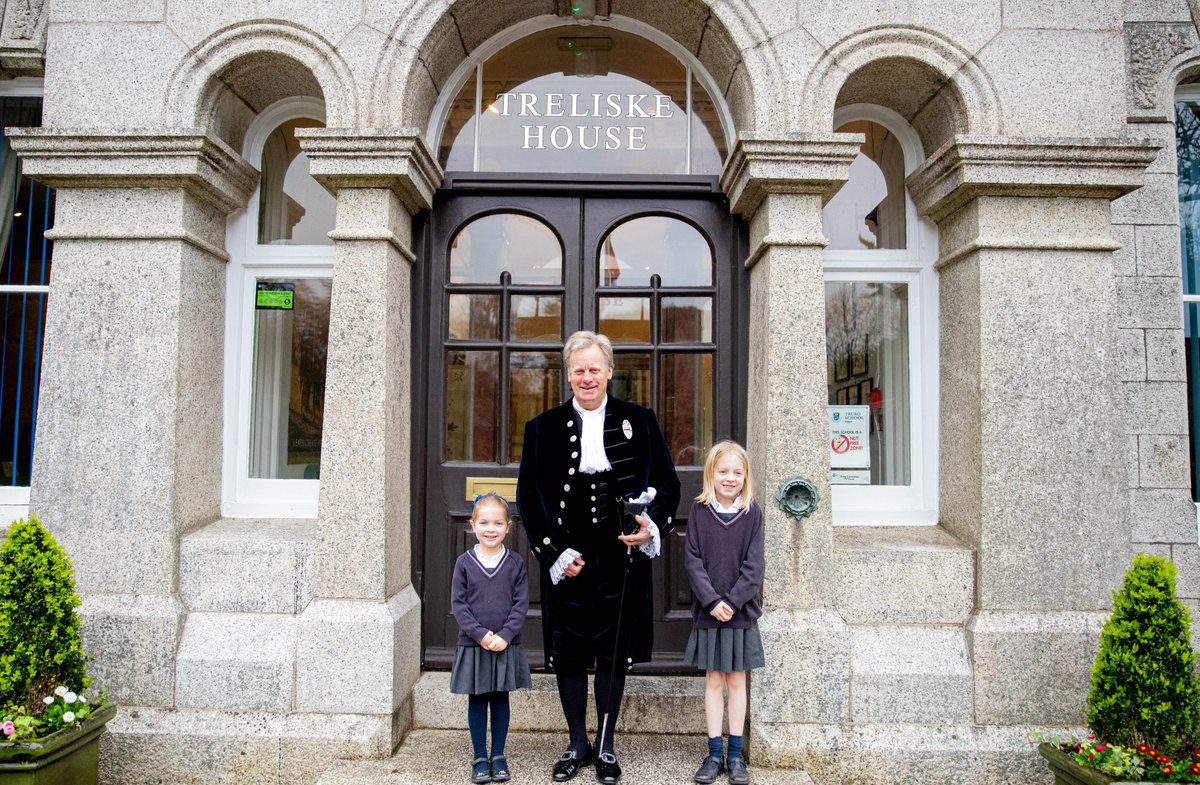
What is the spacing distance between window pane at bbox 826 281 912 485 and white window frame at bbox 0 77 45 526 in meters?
5.16

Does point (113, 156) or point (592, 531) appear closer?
point (592, 531)

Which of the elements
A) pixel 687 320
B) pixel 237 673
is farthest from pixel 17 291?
pixel 687 320

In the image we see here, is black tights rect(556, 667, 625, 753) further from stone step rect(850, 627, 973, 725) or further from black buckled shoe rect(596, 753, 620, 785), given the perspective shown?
stone step rect(850, 627, 973, 725)

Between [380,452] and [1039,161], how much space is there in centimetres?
407

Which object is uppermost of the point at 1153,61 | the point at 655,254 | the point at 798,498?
the point at 1153,61

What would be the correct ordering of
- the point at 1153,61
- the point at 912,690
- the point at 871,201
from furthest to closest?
1. the point at 871,201
2. the point at 1153,61
3. the point at 912,690

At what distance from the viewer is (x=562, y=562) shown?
377cm

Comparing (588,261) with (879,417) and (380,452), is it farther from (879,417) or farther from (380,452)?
(879,417)

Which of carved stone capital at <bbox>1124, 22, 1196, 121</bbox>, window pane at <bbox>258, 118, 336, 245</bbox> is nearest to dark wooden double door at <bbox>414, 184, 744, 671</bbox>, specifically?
window pane at <bbox>258, 118, 336, 245</bbox>

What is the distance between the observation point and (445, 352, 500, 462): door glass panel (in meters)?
5.02

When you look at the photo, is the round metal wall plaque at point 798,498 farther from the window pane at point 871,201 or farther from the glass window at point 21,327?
the glass window at point 21,327

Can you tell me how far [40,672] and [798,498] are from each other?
397cm

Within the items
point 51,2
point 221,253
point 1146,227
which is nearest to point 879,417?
point 1146,227

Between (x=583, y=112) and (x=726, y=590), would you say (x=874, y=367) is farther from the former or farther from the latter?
(x=583, y=112)
